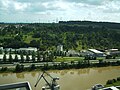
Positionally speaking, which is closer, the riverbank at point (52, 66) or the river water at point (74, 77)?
the river water at point (74, 77)

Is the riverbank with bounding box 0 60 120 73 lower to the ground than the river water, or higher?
higher

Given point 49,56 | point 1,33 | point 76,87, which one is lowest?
point 76,87

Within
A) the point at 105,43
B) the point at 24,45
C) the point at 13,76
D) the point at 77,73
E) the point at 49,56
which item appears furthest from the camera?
the point at 105,43

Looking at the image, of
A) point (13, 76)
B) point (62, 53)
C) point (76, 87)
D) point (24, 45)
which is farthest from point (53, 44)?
point (76, 87)

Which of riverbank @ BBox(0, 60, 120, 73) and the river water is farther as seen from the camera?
riverbank @ BBox(0, 60, 120, 73)

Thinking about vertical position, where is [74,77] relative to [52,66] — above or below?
below

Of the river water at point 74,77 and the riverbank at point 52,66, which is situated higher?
the riverbank at point 52,66

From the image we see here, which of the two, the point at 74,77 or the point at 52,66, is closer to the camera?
the point at 74,77

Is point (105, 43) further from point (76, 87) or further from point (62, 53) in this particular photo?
point (76, 87)
